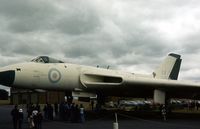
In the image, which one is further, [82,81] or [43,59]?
[82,81]

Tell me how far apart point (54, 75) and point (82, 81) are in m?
1.79

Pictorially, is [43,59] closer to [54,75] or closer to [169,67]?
[54,75]

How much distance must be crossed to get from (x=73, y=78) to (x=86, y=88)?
1046 mm

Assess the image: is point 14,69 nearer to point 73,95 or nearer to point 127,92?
point 73,95

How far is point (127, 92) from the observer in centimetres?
2053

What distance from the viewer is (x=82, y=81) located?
60.8 feet

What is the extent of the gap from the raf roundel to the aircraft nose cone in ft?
6.56

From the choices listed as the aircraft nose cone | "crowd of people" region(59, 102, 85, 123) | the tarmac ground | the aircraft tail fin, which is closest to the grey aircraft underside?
the aircraft nose cone

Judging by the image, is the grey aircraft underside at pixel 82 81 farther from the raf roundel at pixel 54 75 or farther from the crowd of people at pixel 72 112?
the crowd of people at pixel 72 112

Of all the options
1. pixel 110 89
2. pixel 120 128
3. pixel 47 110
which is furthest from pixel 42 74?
pixel 120 128

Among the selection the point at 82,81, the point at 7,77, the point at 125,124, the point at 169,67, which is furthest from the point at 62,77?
the point at 169,67

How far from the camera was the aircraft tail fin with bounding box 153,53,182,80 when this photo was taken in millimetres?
26752

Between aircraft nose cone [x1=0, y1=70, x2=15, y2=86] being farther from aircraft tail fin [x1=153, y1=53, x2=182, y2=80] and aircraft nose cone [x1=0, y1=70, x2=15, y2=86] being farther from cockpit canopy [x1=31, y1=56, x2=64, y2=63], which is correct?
aircraft tail fin [x1=153, y1=53, x2=182, y2=80]

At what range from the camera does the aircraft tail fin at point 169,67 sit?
2675 cm
